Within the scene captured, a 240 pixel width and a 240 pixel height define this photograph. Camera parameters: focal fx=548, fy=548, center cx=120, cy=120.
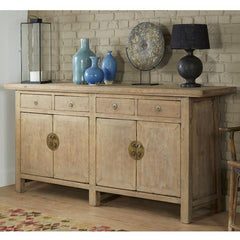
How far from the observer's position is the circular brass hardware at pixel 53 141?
15.8ft

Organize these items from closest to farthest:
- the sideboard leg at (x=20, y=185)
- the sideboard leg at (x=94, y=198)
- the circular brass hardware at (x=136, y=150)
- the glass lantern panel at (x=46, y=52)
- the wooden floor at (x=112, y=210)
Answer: the wooden floor at (x=112, y=210) → the circular brass hardware at (x=136, y=150) → the sideboard leg at (x=94, y=198) → the sideboard leg at (x=20, y=185) → the glass lantern panel at (x=46, y=52)

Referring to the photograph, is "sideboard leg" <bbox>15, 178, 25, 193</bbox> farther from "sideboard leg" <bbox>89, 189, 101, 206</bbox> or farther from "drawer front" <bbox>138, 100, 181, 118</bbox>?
"drawer front" <bbox>138, 100, 181, 118</bbox>

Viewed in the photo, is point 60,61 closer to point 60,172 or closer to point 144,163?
point 60,172

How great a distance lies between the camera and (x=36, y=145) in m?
4.95

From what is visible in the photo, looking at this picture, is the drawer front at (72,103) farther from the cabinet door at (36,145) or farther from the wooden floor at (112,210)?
the wooden floor at (112,210)

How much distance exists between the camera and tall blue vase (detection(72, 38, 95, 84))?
4884 millimetres

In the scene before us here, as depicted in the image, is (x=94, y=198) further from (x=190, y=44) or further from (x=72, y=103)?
(x=190, y=44)

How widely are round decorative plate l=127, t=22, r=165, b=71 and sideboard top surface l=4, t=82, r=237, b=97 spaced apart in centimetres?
27

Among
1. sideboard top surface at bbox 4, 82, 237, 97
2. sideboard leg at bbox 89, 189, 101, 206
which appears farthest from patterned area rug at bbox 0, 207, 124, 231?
sideboard top surface at bbox 4, 82, 237, 97

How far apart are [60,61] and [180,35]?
5.33 ft

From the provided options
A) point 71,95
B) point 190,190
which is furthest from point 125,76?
A: point 190,190

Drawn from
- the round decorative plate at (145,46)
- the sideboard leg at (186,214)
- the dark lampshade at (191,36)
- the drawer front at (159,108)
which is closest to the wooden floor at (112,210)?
the sideboard leg at (186,214)

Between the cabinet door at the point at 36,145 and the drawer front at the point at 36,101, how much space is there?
81 millimetres

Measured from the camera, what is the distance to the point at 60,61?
17.8 ft
